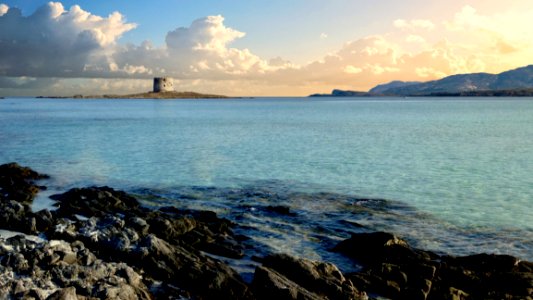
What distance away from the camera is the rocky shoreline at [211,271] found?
11.3 metres

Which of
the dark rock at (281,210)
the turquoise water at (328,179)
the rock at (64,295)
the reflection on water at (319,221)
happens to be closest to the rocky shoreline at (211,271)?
the rock at (64,295)

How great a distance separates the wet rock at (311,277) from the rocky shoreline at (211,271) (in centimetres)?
3

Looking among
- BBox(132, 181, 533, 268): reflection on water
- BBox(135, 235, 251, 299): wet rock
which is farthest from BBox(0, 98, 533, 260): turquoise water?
BBox(135, 235, 251, 299): wet rock

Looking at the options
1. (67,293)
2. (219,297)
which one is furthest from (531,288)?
(67,293)

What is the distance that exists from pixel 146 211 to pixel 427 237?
1223 cm

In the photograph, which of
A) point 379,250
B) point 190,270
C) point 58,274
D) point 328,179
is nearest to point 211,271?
point 190,270

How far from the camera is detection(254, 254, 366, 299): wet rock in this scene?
461 inches

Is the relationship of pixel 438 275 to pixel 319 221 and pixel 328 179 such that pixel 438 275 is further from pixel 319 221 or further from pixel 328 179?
pixel 328 179

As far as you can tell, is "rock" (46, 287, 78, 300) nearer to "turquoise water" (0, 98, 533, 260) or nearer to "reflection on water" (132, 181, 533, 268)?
"reflection on water" (132, 181, 533, 268)

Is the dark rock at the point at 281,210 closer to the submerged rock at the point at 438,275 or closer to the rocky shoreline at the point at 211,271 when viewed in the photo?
the rocky shoreline at the point at 211,271

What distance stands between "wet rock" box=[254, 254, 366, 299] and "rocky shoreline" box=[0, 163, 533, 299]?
0.09 ft

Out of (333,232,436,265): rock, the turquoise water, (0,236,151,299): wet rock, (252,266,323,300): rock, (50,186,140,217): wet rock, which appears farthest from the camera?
(50,186,140,217): wet rock

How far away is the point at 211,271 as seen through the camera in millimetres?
12672

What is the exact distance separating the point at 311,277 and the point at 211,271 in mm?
2771
